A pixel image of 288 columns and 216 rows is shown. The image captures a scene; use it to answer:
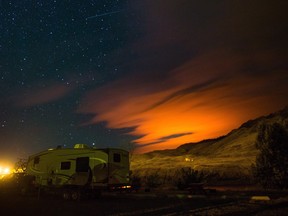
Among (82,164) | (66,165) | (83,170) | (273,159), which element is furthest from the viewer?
(273,159)

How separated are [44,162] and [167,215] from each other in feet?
45.1

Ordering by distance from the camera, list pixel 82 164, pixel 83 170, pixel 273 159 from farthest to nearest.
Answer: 1. pixel 273 159
2. pixel 82 164
3. pixel 83 170

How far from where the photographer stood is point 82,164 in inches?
813

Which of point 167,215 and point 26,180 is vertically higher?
point 26,180

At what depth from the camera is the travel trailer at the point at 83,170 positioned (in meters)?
19.9

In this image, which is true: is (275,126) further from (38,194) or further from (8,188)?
(8,188)

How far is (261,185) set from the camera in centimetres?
2394

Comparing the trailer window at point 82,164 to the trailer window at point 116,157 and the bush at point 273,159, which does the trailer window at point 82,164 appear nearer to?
the trailer window at point 116,157

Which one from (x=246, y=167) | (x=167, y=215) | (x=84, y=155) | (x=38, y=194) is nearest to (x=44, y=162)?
(x=38, y=194)

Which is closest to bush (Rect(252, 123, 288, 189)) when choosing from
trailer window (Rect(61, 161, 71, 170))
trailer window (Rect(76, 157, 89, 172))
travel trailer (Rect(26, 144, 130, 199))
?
travel trailer (Rect(26, 144, 130, 199))

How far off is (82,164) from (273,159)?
13.9 meters

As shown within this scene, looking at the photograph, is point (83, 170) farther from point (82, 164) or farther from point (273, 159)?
point (273, 159)

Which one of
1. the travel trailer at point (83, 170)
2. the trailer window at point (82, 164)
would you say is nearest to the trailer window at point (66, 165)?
the travel trailer at point (83, 170)

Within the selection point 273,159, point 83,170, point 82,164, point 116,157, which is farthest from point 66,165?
point 273,159
